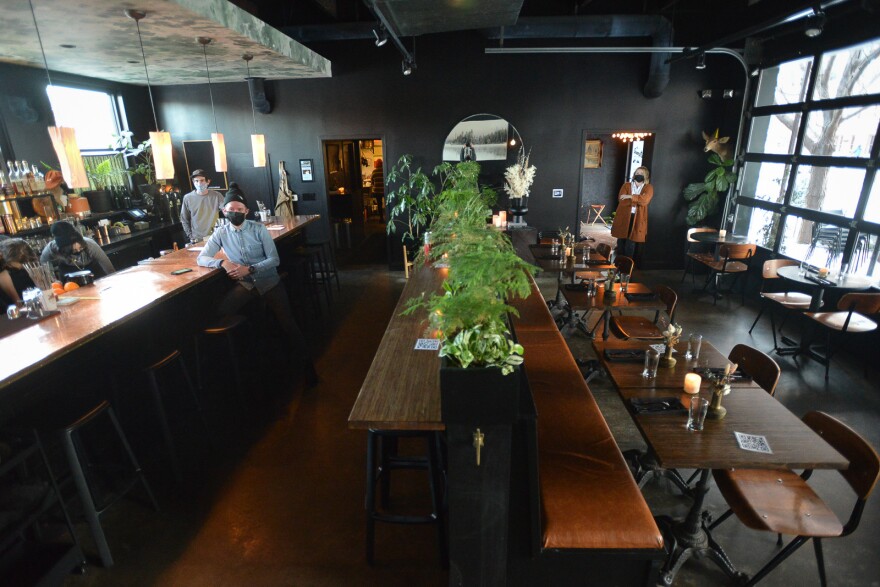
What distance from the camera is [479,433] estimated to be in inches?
69.2

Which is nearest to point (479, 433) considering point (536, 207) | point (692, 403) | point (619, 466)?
point (619, 466)

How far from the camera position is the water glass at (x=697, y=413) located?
7.39ft

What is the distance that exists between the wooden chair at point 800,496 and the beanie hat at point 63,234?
5.01 meters

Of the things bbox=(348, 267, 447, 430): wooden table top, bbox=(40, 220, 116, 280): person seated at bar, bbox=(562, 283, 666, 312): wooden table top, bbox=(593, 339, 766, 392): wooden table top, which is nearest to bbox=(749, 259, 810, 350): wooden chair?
bbox=(562, 283, 666, 312): wooden table top

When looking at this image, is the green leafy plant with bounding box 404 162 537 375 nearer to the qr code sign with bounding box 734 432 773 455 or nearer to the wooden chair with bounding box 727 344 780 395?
the qr code sign with bounding box 734 432 773 455

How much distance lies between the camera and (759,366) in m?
2.94

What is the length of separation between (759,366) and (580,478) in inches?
62.2

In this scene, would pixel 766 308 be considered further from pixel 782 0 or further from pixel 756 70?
pixel 782 0

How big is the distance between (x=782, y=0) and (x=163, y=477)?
892 centimetres

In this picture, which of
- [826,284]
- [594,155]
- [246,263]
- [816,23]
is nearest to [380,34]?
[246,263]

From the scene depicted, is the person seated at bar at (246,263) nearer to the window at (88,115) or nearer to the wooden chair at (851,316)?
the window at (88,115)

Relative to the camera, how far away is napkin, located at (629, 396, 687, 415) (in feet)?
7.93

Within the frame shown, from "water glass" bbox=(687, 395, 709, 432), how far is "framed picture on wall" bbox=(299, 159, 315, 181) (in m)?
7.38

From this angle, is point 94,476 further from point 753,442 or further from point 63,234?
point 753,442
